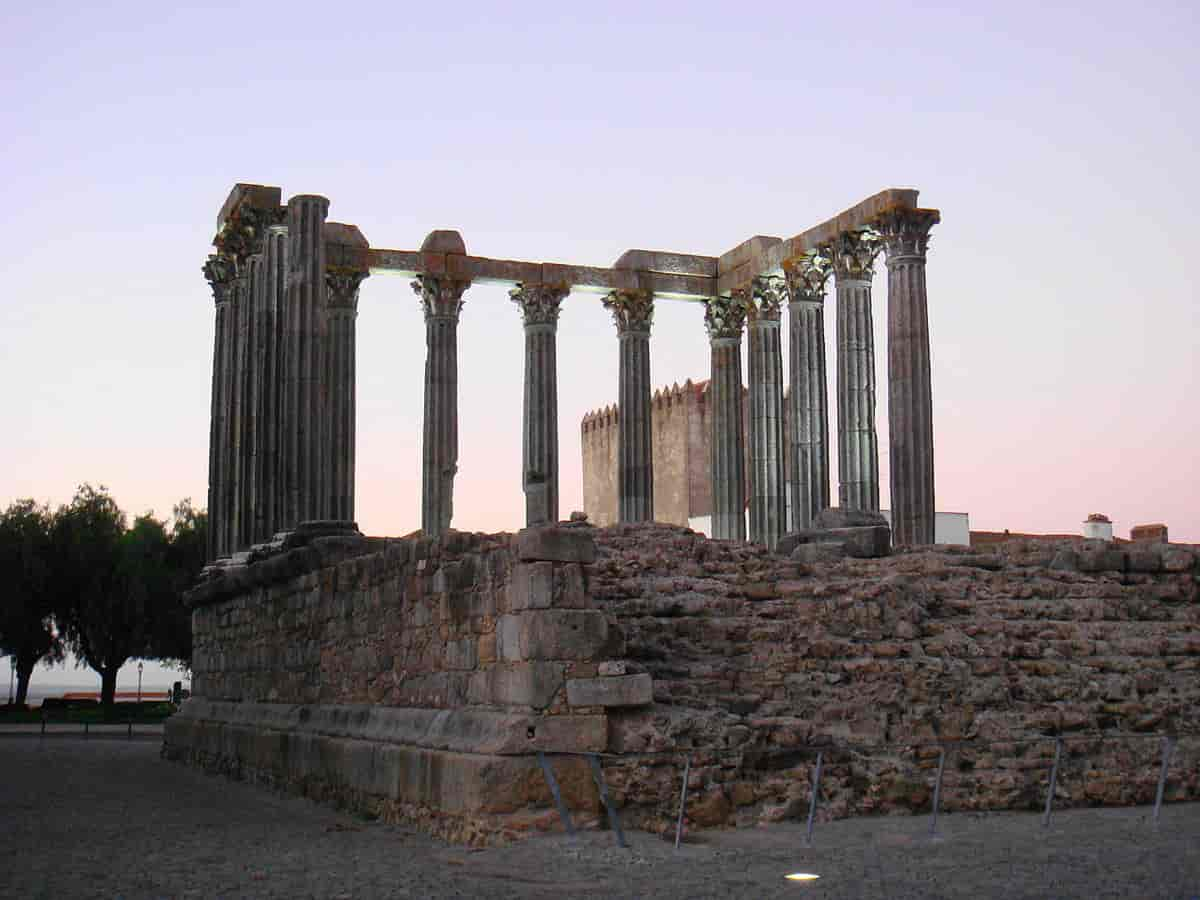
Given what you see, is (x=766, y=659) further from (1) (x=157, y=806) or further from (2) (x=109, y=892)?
(1) (x=157, y=806)

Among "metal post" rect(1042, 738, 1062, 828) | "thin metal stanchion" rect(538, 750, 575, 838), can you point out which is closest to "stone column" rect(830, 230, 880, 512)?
"metal post" rect(1042, 738, 1062, 828)

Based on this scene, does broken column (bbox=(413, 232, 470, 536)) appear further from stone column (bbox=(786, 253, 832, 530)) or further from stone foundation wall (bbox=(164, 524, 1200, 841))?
stone foundation wall (bbox=(164, 524, 1200, 841))

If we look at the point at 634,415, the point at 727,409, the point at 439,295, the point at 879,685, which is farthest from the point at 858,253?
the point at 879,685

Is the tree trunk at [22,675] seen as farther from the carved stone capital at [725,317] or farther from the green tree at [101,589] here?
the carved stone capital at [725,317]

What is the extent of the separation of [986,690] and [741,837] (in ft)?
9.06

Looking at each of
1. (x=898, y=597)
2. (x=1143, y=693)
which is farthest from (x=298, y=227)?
(x=1143, y=693)

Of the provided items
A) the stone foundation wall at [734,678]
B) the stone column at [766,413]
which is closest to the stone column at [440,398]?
the stone column at [766,413]

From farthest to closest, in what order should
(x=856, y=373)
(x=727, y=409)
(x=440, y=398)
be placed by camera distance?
(x=727, y=409)
(x=440, y=398)
(x=856, y=373)

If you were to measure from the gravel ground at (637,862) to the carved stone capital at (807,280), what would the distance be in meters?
14.9

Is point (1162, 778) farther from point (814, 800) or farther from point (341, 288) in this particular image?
point (341, 288)

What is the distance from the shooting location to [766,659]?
11.3 m

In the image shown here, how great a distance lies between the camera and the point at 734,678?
1114cm

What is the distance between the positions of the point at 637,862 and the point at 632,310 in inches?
757

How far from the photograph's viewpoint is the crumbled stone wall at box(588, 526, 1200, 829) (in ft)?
33.5
